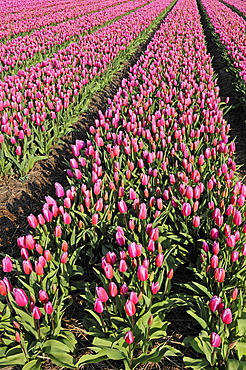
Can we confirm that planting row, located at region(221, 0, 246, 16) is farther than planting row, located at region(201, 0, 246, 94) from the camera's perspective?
Yes

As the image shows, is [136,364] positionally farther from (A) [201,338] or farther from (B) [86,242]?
(B) [86,242]

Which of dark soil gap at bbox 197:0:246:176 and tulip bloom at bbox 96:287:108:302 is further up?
dark soil gap at bbox 197:0:246:176

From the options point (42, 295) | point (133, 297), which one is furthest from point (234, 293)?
point (42, 295)

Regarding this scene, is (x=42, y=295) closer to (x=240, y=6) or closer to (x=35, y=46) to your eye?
(x=35, y=46)

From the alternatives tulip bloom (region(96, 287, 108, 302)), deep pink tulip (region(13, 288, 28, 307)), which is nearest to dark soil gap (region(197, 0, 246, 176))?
tulip bloom (region(96, 287, 108, 302))

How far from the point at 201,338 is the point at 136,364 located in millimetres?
485

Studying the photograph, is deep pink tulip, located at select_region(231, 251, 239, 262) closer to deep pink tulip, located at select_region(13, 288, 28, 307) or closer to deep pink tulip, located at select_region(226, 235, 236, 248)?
deep pink tulip, located at select_region(226, 235, 236, 248)

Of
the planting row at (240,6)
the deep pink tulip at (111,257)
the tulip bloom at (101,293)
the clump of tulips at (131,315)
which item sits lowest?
the clump of tulips at (131,315)

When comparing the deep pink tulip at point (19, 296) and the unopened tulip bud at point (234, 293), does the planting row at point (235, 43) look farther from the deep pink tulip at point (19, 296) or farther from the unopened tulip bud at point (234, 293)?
the deep pink tulip at point (19, 296)

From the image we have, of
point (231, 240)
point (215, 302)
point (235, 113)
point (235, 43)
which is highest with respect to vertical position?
point (235, 43)

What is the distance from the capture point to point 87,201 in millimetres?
2971

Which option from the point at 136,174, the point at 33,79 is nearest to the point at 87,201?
the point at 136,174

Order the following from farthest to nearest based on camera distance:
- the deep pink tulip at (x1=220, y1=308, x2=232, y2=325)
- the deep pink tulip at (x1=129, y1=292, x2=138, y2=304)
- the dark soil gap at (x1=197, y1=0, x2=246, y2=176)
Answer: the dark soil gap at (x1=197, y1=0, x2=246, y2=176) → the deep pink tulip at (x1=129, y1=292, x2=138, y2=304) → the deep pink tulip at (x1=220, y1=308, x2=232, y2=325)

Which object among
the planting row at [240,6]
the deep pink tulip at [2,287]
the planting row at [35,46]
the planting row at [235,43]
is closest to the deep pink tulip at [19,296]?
the deep pink tulip at [2,287]
